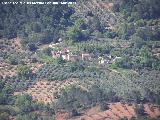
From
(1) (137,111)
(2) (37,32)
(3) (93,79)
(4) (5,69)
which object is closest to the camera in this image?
(1) (137,111)

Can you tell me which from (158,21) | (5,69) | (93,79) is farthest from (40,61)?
(158,21)

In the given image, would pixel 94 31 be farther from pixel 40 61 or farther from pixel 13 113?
pixel 13 113

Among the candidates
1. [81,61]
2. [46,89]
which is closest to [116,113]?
[46,89]

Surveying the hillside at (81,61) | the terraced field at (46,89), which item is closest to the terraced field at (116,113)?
the hillside at (81,61)

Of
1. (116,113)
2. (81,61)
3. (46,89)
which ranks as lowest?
(116,113)

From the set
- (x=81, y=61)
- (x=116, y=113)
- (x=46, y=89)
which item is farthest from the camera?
(x=81, y=61)

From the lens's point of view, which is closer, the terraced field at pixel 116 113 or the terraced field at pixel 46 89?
the terraced field at pixel 116 113

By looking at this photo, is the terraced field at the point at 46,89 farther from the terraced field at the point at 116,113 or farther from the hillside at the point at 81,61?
the terraced field at the point at 116,113

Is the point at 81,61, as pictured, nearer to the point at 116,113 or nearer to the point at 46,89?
the point at 46,89
